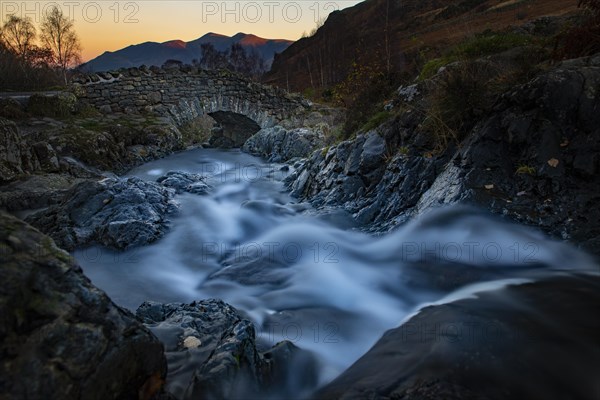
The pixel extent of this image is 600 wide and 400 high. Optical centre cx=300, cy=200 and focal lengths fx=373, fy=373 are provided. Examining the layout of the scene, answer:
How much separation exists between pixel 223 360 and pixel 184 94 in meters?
18.6

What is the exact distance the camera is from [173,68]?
62.0 ft

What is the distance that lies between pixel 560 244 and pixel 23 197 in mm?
8888

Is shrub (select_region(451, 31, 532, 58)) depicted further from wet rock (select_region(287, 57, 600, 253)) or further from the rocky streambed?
wet rock (select_region(287, 57, 600, 253))

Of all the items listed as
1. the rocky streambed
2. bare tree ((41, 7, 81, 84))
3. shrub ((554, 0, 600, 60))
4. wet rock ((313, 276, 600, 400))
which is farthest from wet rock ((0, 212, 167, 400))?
bare tree ((41, 7, 81, 84))

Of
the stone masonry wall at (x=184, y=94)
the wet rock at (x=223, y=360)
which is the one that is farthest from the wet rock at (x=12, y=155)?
the stone masonry wall at (x=184, y=94)

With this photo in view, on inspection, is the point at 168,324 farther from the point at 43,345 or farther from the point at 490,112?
the point at 490,112

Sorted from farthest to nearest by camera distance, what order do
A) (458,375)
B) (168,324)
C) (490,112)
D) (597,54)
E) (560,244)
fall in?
1. (490,112)
2. (597,54)
3. (560,244)
4. (168,324)
5. (458,375)

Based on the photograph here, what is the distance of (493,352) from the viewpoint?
2562mm

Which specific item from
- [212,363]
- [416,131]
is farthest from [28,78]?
[212,363]

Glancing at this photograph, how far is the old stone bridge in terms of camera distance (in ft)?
57.4

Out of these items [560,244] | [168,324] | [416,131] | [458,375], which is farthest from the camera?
[416,131]

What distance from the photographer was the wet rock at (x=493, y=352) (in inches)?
91.0

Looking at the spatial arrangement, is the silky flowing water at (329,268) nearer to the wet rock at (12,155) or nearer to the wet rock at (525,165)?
the wet rock at (525,165)

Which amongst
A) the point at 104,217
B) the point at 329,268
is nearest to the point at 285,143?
the point at 104,217
